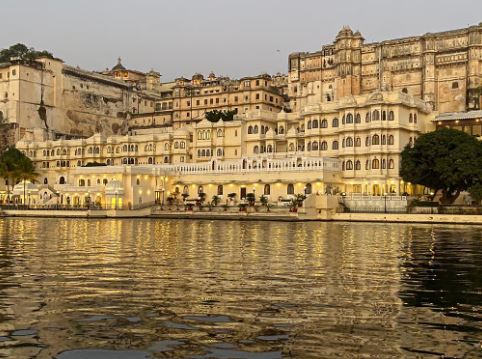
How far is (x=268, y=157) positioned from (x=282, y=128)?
8.28 m

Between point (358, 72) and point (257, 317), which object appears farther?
point (358, 72)

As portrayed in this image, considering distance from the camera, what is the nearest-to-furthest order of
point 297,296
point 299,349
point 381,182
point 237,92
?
point 299,349 < point 297,296 < point 381,182 < point 237,92

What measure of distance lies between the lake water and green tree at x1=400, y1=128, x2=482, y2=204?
32227 mm

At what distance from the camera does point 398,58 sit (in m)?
96.6

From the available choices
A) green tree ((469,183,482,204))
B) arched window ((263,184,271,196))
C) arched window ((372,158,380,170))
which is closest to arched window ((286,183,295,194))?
arched window ((263,184,271,196))

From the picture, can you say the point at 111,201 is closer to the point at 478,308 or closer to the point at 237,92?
the point at 237,92

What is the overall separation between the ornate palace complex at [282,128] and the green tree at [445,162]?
9060 mm

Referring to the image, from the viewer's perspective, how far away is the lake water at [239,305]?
394 inches

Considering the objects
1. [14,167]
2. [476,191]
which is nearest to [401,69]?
[476,191]

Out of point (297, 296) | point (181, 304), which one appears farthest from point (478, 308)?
point (181, 304)

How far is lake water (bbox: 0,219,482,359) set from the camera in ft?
32.8

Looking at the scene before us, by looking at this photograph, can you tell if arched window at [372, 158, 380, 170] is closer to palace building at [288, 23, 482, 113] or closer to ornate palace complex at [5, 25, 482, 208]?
ornate palace complex at [5, 25, 482, 208]

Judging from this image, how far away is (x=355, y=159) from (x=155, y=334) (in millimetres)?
62510

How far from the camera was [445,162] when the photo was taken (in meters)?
56.2
